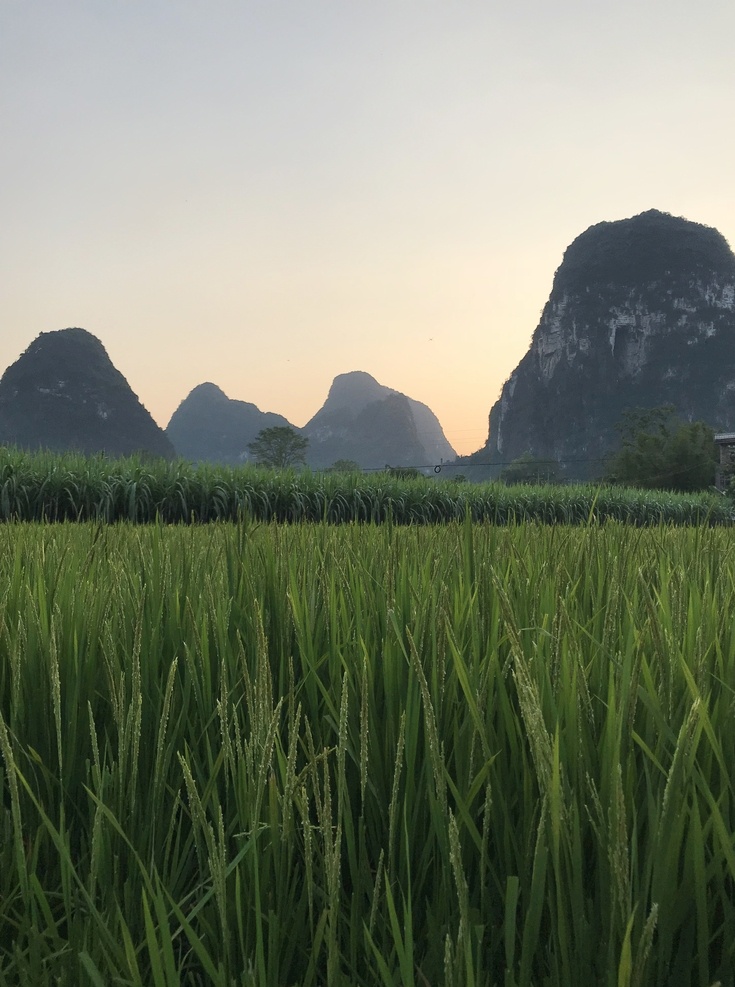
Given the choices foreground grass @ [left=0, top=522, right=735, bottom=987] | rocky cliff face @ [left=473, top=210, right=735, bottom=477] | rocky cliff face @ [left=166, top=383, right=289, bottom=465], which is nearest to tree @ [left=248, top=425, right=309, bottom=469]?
rocky cliff face @ [left=473, top=210, right=735, bottom=477]

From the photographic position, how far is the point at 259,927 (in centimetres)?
56

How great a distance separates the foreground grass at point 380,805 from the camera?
59 cm

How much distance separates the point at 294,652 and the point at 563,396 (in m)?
103

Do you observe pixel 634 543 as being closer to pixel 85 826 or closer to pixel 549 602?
pixel 549 602

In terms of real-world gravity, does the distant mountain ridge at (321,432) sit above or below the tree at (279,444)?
above

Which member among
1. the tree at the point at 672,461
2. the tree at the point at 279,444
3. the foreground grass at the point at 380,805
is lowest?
the foreground grass at the point at 380,805

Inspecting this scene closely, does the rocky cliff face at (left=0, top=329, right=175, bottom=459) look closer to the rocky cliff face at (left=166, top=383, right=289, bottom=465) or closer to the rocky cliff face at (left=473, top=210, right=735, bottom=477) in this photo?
the rocky cliff face at (left=473, top=210, right=735, bottom=477)

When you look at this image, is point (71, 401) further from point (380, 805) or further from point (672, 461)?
point (380, 805)

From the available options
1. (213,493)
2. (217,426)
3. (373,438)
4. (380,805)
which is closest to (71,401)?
(217,426)

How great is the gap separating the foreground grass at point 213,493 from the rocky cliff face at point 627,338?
79552 mm

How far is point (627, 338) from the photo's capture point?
97688 mm

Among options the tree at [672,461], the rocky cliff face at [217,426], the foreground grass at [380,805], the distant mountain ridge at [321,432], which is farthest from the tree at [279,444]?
the rocky cliff face at [217,426]

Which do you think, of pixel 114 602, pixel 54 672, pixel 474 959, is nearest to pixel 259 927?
pixel 474 959

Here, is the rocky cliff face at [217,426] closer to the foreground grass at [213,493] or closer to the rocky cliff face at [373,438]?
the rocky cliff face at [373,438]
